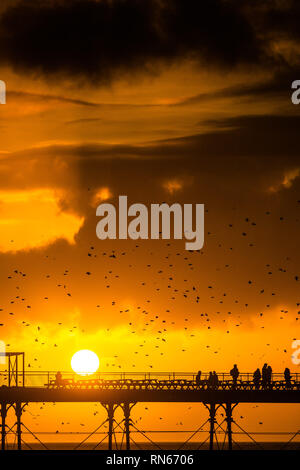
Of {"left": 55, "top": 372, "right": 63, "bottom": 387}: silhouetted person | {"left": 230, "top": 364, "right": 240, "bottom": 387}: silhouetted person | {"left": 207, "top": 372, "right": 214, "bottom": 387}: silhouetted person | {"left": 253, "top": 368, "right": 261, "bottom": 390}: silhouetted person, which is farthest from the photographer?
{"left": 55, "top": 372, "right": 63, "bottom": 387}: silhouetted person

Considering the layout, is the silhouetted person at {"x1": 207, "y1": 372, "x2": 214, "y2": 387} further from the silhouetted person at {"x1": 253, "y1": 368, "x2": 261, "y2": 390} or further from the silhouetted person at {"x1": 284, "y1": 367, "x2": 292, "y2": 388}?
the silhouetted person at {"x1": 284, "y1": 367, "x2": 292, "y2": 388}

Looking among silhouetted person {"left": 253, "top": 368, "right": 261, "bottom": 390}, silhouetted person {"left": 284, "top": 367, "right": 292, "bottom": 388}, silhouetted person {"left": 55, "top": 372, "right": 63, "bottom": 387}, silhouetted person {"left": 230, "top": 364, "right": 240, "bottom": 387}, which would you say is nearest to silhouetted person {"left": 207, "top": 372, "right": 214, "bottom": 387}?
silhouetted person {"left": 230, "top": 364, "right": 240, "bottom": 387}

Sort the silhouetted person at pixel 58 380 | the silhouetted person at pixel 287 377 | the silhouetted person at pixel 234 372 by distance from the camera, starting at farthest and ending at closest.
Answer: the silhouetted person at pixel 58 380 < the silhouetted person at pixel 287 377 < the silhouetted person at pixel 234 372

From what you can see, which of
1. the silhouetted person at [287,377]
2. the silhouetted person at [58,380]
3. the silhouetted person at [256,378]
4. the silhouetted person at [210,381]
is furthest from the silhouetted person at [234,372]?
the silhouetted person at [58,380]

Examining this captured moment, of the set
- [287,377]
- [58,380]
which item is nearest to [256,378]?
[287,377]

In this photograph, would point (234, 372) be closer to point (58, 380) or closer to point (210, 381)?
point (210, 381)

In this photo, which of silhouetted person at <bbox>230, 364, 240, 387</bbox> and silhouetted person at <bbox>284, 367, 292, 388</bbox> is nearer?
silhouetted person at <bbox>230, 364, 240, 387</bbox>

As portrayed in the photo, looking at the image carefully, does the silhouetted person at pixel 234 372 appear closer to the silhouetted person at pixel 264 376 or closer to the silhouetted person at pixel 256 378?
the silhouetted person at pixel 256 378

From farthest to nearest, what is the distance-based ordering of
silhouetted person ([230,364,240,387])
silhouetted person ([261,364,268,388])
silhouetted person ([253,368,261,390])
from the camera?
silhouetted person ([253,368,261,390]), silhouetted person ([261,364,268,388]), silhouetted person ([230,364,240,387])

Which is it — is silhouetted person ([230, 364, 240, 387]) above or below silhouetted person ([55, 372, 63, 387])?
below
